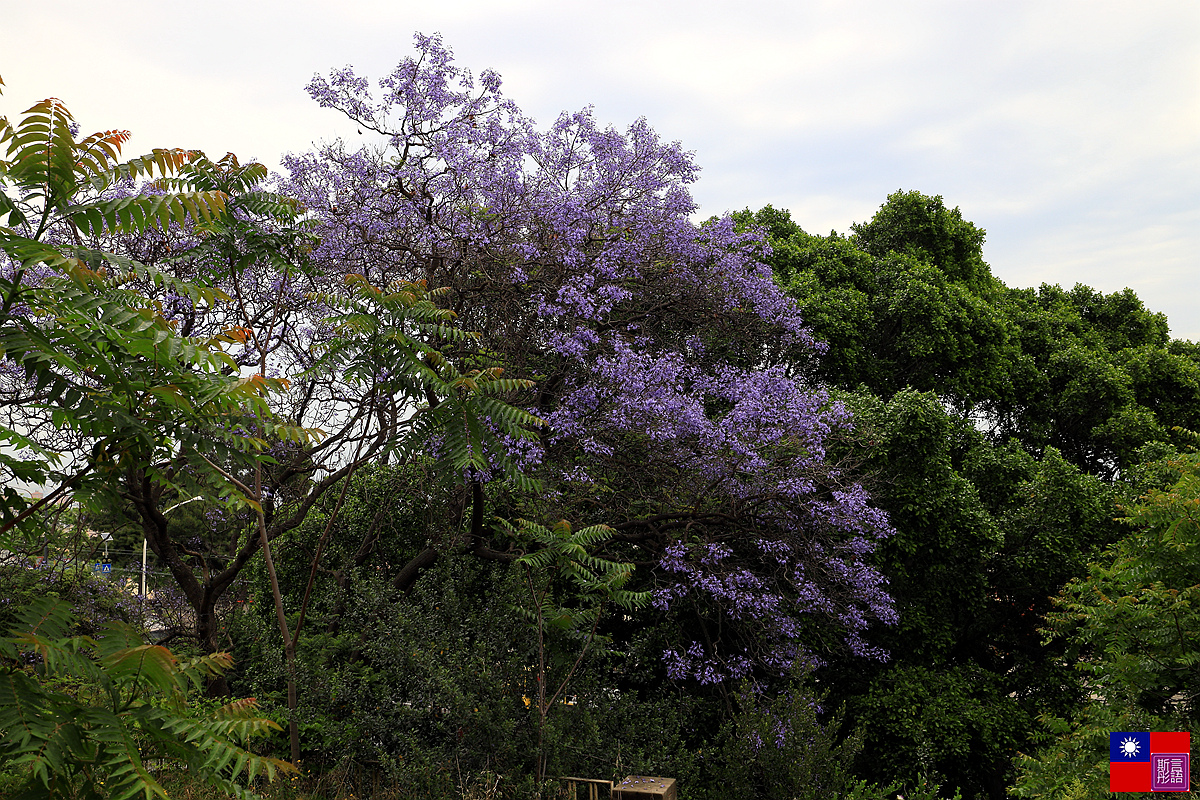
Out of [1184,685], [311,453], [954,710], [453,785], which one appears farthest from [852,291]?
[453,785]

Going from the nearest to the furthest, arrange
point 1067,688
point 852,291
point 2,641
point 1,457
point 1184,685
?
point 2,641
point 1,457
point 1184,685
point 1067,688
point 852,291

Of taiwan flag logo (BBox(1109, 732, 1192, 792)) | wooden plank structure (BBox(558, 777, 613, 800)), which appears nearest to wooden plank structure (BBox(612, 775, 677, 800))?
wooden plank structure (BBox(558, 777, 613, 800))

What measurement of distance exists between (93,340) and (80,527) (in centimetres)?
688

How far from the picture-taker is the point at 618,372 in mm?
8789

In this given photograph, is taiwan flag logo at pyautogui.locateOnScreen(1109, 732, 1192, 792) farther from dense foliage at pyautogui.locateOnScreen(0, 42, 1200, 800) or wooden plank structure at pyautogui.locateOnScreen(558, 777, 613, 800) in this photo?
wooden plank structure at pyautogui.locateOnScreen(558, 777, 613, 800)

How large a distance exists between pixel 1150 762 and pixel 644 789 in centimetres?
412

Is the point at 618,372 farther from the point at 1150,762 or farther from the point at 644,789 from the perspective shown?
the point at 1150,762

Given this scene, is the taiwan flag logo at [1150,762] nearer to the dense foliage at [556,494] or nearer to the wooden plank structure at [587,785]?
the dense foliage at [556,494]

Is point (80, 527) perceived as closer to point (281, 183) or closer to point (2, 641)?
point (281, 183)

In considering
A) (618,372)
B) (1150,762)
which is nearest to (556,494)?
(618,372)

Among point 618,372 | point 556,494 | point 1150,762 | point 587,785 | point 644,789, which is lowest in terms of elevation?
point 587,785

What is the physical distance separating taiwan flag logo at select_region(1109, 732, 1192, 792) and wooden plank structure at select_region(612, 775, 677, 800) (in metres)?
3.48

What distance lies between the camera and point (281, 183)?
1047 centimetres

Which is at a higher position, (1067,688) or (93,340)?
(93,340)
